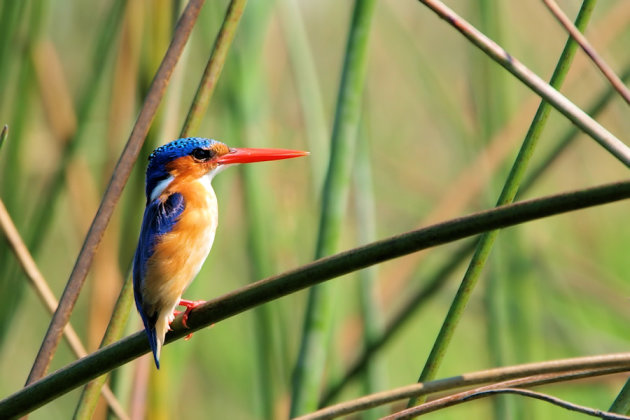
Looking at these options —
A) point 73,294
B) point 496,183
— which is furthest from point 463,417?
point 73,294

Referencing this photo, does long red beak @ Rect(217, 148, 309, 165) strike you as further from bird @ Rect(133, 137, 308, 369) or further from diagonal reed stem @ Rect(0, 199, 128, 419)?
diagonal reed stem @ Rect(0, 199, 128, 419)

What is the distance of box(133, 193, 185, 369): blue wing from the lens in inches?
50.4

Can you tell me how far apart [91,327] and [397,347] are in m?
2.16

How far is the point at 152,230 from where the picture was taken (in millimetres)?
1371

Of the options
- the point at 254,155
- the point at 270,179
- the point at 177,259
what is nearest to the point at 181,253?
the point at 177,259

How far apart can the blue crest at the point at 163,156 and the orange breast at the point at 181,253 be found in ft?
0.31

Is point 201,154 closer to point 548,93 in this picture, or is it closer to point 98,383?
point 98,383

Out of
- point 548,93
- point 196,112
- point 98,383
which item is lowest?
point 98,383

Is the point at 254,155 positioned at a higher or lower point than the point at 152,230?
higher

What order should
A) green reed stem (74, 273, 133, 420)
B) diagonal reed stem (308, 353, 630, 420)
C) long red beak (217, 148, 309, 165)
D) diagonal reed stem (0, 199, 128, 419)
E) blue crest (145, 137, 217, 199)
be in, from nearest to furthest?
diagonal reed stem (308, 353, 630, 420)
green reed stem (74, 273, 133, 420)
diagonal reed stem (0, 199, 128, 419)
long red beak (217, 148, 309, 165)
blue crest (145, 137, 217, 199)

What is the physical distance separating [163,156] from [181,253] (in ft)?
0.98

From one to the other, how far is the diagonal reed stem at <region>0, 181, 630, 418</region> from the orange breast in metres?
0.37

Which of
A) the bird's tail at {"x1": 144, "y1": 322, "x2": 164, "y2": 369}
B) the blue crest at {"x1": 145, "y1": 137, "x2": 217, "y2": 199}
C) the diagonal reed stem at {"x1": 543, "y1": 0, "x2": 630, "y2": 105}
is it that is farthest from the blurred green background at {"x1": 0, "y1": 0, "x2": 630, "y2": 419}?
the diagonal reed stem at {"x1": 543, "y1": 0, "x2": 630, "y2": 105}

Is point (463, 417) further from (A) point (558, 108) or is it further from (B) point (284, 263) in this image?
(A) point (558, 108)
